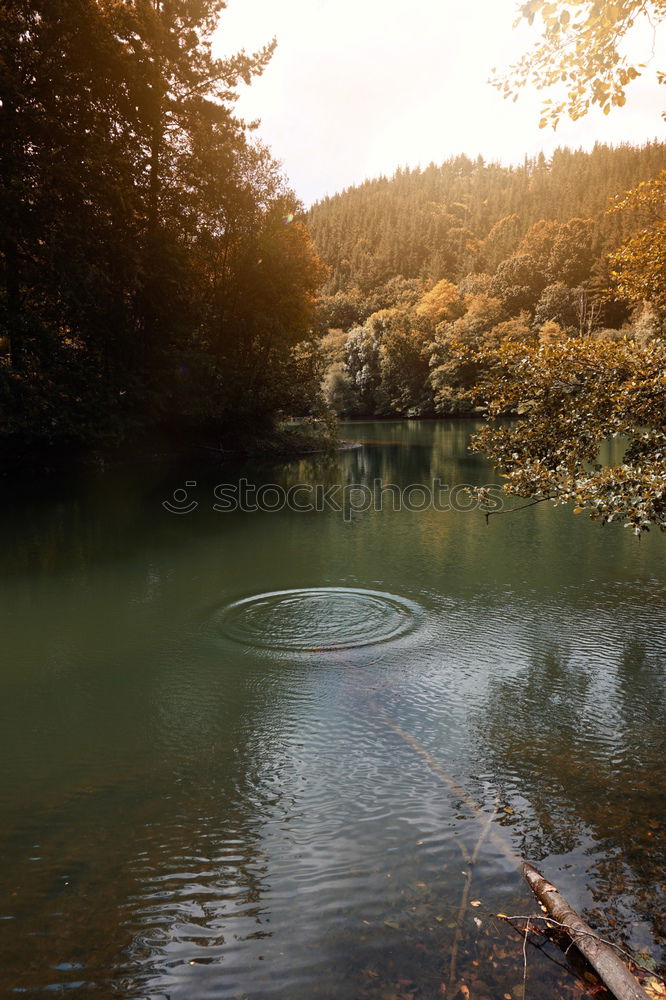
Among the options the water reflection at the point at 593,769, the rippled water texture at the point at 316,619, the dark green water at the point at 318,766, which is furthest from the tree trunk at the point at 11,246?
the water reflection at the point at 593,769

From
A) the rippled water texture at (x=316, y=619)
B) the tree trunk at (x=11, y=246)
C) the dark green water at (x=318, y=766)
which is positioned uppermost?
the tree trunk at (x=11, y=246)

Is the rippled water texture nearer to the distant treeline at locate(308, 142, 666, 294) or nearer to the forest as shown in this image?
the forest

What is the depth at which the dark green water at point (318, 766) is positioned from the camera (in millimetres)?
4145

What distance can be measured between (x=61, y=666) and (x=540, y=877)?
7.34 meters

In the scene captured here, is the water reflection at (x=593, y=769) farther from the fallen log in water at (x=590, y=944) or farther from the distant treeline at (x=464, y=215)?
the distant treeline at (x=464, y=215)

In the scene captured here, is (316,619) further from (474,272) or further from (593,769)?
(474,272)

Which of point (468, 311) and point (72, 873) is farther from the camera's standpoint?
point (468, 311)

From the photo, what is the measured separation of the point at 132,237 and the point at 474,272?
11299 cm

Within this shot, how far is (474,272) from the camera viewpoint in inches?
5007

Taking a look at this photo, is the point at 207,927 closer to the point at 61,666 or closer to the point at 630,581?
the point at 61,666

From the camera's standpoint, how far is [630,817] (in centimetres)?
549

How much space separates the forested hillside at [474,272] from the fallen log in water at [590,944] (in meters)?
6.90

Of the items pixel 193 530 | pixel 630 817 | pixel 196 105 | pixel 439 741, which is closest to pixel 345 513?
pixel 193 530

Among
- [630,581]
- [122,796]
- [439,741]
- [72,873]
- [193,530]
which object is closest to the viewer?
[72,873]
